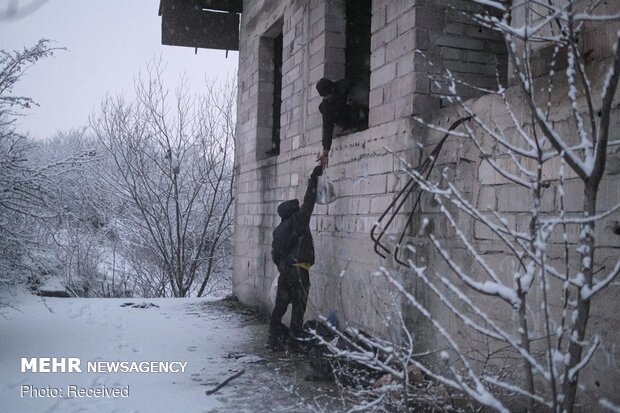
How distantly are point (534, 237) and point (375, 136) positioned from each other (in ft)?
9.93

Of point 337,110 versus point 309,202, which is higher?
point 337,110

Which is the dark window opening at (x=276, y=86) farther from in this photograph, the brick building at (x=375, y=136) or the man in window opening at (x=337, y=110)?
the man in window opening at (x=337, y=110)

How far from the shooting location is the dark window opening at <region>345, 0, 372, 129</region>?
5.82 meters

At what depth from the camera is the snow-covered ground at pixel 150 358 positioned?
3910 mm

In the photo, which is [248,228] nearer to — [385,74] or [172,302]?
[172,302]

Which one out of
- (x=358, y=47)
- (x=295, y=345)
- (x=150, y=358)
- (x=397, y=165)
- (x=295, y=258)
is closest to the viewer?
(x=397, y=165)

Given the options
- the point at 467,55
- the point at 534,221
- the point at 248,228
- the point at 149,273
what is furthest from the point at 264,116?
the point at 149,273

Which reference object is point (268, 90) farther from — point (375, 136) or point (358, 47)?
point (375, 136)

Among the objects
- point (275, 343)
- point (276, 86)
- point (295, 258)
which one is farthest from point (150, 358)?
point (276, 86)

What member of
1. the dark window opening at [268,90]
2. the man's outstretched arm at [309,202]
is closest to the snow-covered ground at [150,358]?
the man's outstretched arm at [309,202]

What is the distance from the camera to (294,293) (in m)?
5.33

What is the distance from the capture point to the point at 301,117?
6285 mm

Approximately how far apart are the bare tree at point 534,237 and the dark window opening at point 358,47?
215cm

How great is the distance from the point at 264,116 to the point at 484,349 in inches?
214
